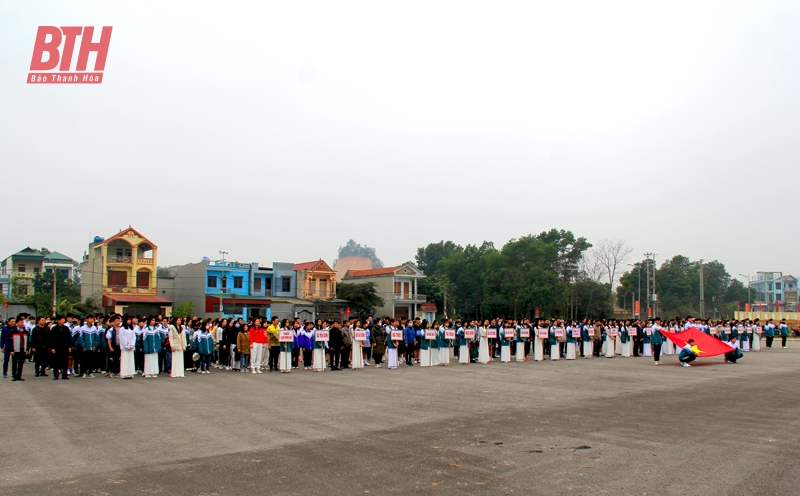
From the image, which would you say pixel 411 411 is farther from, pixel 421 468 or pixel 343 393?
pixel 421 468

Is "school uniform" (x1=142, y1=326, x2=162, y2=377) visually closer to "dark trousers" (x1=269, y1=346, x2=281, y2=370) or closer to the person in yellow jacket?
the person in yellow jacket

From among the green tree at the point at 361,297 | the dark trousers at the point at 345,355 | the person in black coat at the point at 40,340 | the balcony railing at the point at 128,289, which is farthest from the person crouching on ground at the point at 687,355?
the balcony railing at the point at 128,289

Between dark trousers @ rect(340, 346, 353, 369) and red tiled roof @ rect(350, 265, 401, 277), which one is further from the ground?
red tiled roof @ rect(350, 265, 401, 277)

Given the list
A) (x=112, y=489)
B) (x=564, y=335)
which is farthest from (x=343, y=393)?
(x=564, y=335)

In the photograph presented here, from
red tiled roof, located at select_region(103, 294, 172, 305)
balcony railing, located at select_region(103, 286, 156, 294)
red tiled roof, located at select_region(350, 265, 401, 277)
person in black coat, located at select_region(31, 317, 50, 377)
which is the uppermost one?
red tiled roof, located at select_region(350, 265, 401, 277)

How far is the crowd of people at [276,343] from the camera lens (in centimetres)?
1888

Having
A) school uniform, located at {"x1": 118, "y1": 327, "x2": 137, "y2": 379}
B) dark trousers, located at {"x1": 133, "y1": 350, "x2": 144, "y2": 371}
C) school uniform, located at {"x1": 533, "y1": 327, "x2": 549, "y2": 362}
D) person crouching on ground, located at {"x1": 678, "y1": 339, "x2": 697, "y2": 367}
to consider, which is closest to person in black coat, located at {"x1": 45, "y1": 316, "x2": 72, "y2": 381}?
school uniform, located at {"x1": 118, "y1": 327, "x2": 137, "y2": 379}

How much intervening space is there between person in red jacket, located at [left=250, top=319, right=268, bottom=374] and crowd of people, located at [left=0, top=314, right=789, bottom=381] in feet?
0.11

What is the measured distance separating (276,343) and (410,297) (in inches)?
2016

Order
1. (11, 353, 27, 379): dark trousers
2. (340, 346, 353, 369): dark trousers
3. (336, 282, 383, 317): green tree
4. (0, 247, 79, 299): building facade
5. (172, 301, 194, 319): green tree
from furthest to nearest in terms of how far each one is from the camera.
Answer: (0, 247, 79, 299): building facade → (336, 282, 383, 317): green tree → (172, 301, 194, 319): green tree → (340, 346, 353, 369): dark trousers → (11, 353, 27, 379): dark trousers

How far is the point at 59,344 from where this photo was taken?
18000 millimetres

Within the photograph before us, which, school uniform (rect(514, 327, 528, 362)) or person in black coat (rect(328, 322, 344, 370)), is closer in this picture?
person in black coat (rect(328, 322, 344, 370))

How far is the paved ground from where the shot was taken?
7.06m

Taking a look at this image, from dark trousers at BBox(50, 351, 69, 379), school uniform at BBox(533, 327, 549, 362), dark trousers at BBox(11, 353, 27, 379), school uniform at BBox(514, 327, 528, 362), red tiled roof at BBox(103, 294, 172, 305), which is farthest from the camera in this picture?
red tiled roof at BBox(103, 294, 172, 305)
